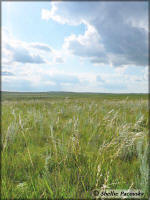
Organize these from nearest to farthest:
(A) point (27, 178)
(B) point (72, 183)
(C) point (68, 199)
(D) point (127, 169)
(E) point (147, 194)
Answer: (C) point (68, 199), (E) point (147, 194), (B) point (72, 183), (A) point (27, 178), (D) point (127, 169)

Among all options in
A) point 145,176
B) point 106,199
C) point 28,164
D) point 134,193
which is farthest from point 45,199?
point 145,176

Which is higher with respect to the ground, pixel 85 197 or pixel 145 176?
pixel 145 176

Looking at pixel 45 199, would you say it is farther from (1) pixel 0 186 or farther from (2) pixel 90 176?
(1) pixel 0 186

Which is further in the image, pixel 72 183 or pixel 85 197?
pixel 72 183

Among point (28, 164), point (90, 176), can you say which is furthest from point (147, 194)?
point (28, 164)

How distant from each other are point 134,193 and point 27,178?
4.95ft

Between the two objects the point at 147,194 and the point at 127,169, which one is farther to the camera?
the point at 127,169

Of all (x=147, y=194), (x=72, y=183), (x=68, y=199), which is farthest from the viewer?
(x=72, y=183)

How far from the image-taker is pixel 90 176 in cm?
171

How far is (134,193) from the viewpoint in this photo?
1.64 meters

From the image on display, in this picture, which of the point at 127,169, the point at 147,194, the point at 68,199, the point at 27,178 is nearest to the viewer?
the point at 68,199

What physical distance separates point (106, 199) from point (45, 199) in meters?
0.73

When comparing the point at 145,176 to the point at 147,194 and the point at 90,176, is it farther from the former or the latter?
the point at 90,176

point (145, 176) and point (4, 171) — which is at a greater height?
point (145, 176)
